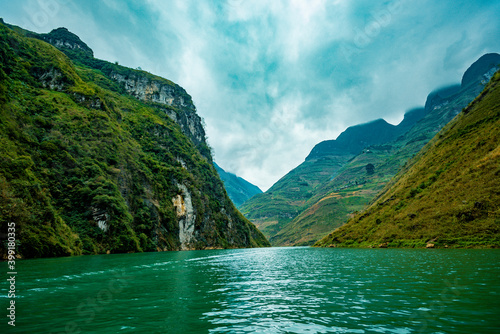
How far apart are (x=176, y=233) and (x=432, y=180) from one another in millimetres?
103839

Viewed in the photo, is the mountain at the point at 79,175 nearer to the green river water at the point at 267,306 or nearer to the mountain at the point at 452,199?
the green river water at the point at 267,306

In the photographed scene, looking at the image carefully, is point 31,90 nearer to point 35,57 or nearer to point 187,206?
point 35,57

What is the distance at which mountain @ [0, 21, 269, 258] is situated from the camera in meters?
52.3

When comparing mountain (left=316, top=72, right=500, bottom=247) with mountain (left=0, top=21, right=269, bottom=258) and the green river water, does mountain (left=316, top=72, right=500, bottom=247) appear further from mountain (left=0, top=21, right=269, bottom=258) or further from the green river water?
mountain (left=0, top=21, right=269, bottom=258)

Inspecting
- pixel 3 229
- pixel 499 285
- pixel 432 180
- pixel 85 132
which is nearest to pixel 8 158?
pixel 3 229

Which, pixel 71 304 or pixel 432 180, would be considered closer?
pixel 71 304

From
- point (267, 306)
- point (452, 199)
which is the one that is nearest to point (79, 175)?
point (267, 306)

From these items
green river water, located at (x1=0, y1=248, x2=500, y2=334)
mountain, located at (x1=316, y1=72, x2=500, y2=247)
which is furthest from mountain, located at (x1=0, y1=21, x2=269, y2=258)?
mountain, located at (x1=316, y1=72, x2=500, y2=247)

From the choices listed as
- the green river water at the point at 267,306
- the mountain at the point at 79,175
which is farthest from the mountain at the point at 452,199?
the mountain at the point at 79,175

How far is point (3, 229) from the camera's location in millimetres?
40531

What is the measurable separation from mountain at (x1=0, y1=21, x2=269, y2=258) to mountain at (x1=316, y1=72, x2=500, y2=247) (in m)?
74.5

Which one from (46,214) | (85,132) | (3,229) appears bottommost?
(3,229)

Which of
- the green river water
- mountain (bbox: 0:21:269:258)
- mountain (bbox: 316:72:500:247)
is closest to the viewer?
the green river water

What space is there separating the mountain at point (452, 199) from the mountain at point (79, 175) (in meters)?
74.5
